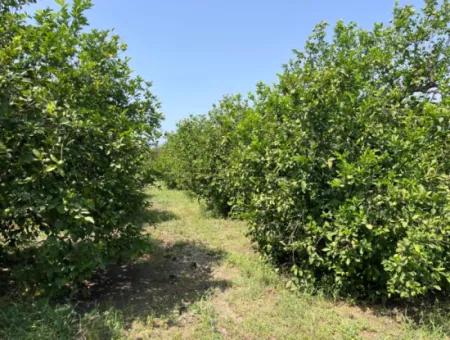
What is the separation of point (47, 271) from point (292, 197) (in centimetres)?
282

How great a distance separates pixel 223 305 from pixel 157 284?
1.05 meters

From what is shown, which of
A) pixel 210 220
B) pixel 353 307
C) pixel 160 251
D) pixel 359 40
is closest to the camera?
pixel 353 307

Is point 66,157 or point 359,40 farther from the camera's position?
point 359,40

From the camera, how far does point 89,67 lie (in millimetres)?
3822

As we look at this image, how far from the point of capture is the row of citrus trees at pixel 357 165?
11.3 ft

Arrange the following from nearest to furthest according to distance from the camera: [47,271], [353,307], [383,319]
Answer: [47,271], [383,319], [353,307]

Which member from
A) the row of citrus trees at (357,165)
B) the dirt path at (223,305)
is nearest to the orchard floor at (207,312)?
the dirt path at (223,305)

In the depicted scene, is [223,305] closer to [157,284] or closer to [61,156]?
[157,284]

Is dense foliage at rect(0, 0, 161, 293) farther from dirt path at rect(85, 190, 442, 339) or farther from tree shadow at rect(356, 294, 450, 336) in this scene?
tree shadow at rect(356, 294, 450, 336)

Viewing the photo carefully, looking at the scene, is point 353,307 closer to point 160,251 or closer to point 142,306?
point 142,306

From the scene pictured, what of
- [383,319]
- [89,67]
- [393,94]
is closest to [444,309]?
[383,319]

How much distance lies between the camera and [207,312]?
11.4 ft

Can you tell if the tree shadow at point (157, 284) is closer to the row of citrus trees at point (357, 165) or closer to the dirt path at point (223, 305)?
the dirt path at point (223, 305)

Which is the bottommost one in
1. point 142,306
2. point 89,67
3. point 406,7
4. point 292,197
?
point 142,306
